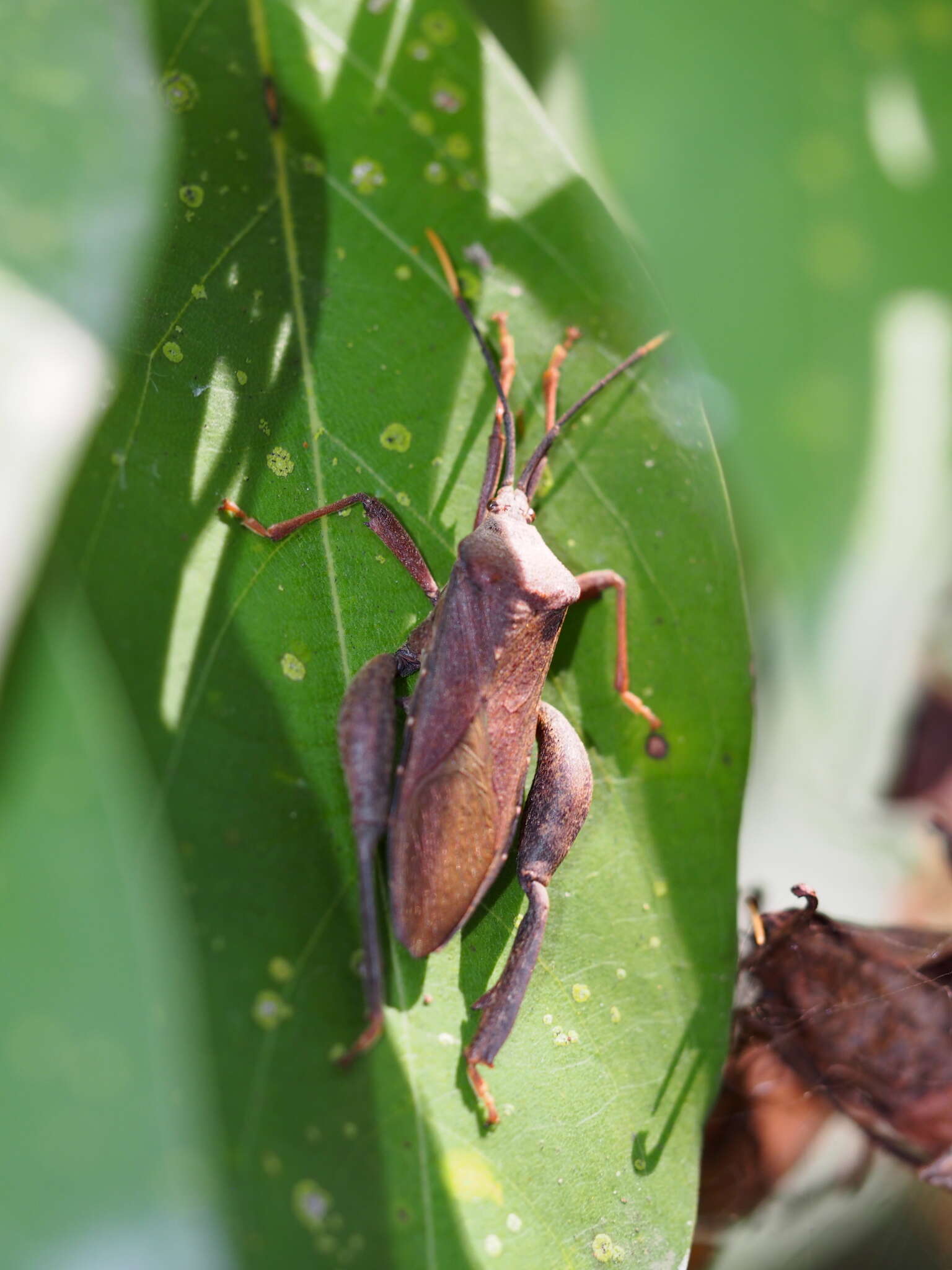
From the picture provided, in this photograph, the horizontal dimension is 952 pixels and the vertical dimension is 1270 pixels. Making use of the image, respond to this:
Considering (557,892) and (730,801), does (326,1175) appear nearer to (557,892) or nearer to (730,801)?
(557,892)

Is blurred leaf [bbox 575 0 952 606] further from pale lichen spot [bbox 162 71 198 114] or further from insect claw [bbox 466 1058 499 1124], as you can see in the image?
insect claw [bbox 466 1058 499 1124]

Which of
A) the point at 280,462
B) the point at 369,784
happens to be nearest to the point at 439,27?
the point at 280,462

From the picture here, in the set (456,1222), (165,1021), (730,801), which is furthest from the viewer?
(730,801)

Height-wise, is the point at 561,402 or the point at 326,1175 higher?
the point at 561,402

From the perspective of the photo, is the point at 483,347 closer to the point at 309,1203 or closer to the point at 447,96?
the point at 447,96

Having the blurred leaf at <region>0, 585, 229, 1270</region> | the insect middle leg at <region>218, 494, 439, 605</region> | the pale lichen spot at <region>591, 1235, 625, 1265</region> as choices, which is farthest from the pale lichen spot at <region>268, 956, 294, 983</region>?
the pale lichen spot at <region>591, 1235, 625, 1265</region>

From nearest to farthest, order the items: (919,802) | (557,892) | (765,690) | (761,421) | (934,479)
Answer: (557,892) → (761,421) → (934,479) → (765,690) → (919,802)

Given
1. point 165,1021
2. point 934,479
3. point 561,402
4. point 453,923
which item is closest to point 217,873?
point 165,1021

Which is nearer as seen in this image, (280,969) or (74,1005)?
(280,969)
